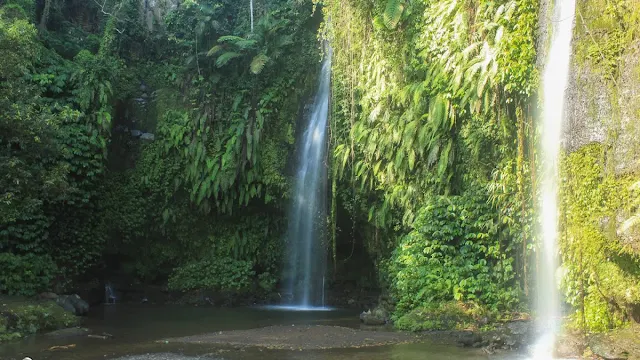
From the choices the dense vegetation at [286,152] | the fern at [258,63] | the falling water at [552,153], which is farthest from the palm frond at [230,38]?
the falling water at [552,153]

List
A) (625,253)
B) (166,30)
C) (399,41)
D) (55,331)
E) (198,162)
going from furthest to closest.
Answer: (166,30), (198,162), (399,41), (55,331), (625,253)

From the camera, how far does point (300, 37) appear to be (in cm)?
2042

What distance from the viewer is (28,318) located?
13516 millimetres

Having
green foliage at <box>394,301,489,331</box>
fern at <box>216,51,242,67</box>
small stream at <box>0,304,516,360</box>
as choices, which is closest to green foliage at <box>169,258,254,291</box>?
small stream at <box>0,304,516,360</box>

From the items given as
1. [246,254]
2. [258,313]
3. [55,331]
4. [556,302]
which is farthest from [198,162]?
[556,302]

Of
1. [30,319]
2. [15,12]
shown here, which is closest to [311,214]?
[30,319]

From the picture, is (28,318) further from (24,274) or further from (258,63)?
(258,63)

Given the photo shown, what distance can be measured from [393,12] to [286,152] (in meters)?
5.91

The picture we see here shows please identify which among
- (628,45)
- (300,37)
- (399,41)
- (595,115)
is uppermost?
(300,37)

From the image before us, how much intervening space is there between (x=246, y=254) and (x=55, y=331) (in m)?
7.35

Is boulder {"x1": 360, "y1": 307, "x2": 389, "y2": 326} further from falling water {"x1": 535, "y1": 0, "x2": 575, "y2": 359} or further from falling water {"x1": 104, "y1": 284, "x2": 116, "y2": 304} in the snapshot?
falling water {"x1": 104, "y1": 284, "x2": 116, "y2": 304}

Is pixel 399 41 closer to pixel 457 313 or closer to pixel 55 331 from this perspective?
pixel 457 313

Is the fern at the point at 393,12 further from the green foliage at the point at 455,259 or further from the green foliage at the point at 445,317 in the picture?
the green foliage at the point at 445,317

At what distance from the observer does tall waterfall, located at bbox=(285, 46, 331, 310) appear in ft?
60.7
